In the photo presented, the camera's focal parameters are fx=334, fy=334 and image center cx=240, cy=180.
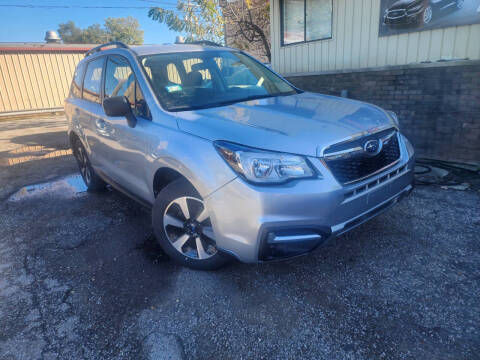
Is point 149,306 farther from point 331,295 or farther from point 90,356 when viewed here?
point 331,295

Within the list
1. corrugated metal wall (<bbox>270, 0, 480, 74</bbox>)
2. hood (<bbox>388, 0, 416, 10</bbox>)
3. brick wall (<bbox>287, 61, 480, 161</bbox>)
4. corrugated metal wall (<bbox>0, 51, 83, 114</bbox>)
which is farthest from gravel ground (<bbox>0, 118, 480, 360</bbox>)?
corrugated metal wall (<bbox>0, 51, 83, 114</bbox>)

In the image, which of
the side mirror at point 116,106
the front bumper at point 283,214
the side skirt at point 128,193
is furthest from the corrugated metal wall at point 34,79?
the front bumper at point 283,214

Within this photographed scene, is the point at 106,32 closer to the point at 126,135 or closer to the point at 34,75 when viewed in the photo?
the point at 34,75

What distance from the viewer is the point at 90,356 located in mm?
1993

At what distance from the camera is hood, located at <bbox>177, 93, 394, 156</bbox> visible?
2129 millimetres

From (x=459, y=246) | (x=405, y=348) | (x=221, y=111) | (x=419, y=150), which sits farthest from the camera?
(x=419, y=150)

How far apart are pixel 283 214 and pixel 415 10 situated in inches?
224

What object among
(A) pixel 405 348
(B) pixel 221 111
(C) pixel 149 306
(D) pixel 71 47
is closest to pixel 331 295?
(A) pixel 405 348

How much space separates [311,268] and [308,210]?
87 centimetres

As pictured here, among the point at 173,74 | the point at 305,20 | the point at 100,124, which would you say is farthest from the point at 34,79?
the point at 173,74

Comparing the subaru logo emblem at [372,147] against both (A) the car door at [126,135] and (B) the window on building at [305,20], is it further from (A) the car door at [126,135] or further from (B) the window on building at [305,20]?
(B) the window on building at [305,20]

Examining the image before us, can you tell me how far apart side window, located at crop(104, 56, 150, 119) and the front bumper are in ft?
4.06

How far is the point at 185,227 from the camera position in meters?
2.62

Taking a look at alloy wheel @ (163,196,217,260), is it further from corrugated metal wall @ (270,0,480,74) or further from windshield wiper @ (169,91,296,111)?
corrugated metal wall @ (270,0,480,74)
